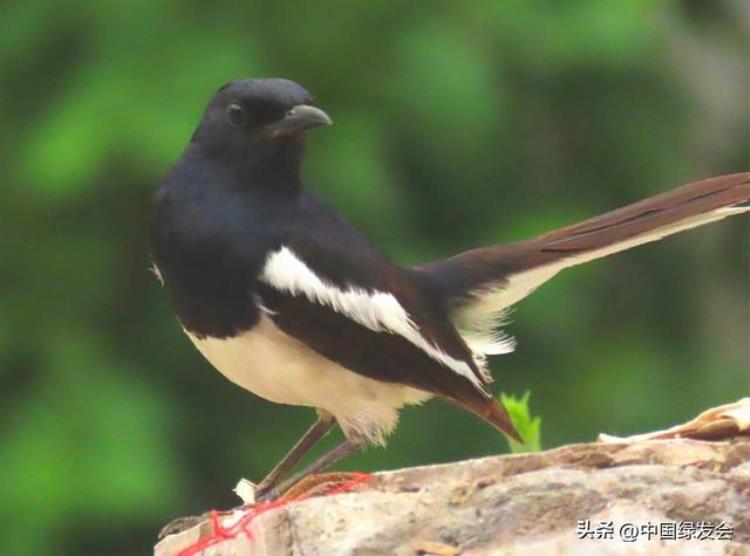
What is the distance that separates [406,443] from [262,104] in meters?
2.87

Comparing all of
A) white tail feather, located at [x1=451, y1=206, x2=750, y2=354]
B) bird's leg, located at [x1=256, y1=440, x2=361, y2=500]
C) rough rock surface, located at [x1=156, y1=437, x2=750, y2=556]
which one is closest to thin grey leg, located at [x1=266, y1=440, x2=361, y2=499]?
bird's leg, located at [x1=256, y1=440, x2=361, y2=500]

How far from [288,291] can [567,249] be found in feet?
3.16

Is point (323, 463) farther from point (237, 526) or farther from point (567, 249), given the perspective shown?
point (567, 249)

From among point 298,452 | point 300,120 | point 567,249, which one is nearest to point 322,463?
point 298,452

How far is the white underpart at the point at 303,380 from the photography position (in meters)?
4.40

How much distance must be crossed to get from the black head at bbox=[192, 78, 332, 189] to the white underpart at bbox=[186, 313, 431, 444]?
42 centimetres

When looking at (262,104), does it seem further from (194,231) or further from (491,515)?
(491,515)

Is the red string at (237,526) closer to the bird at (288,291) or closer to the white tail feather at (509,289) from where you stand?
the bird at (288,291)

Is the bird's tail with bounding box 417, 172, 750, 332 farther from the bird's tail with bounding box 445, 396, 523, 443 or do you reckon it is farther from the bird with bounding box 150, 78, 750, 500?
the bird's tail with bounding box 445, 396, 523, 443

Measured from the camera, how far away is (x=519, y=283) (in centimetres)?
511

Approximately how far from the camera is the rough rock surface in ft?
11.8

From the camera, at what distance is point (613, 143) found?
761 cm

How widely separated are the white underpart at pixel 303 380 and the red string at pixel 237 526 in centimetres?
36

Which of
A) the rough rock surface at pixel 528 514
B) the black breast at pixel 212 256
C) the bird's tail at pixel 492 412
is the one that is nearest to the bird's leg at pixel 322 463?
the bird's tail at pixel 492 412
